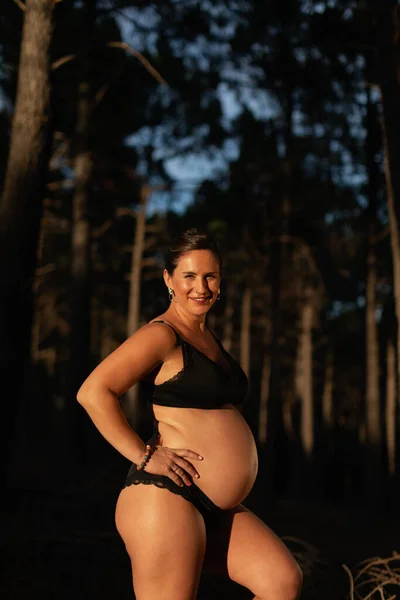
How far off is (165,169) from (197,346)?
15.2 m

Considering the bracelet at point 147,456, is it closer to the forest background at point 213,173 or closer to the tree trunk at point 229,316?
the forest background at point 213,173

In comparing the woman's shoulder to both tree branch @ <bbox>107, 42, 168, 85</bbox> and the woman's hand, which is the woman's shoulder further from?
tree branch @ <bbox>107, 42, 168, 85</bbox>

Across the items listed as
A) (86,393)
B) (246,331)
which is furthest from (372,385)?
→ (86,393)

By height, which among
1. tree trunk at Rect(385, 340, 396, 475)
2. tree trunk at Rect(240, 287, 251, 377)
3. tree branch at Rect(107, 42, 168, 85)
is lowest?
tree trunk at Rect(385, 340, 396, 475)

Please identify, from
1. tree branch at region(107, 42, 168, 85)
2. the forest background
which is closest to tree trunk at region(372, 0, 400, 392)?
the forest background

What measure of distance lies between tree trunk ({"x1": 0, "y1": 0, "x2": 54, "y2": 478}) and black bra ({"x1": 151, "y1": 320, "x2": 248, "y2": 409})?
13.4ft

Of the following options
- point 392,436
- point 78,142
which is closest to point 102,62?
point 78,142

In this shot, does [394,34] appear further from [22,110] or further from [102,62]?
[102,62]

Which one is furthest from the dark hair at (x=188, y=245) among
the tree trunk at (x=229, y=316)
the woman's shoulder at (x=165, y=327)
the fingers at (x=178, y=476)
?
the tree trunk at (x=229, y=316)

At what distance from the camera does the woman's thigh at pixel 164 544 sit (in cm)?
254

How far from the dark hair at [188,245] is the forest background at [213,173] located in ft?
12.7

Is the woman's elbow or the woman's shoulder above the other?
the woman's shoulder

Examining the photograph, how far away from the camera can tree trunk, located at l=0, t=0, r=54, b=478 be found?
657cm

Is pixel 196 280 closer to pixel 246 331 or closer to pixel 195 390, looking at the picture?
pixel 195 390
